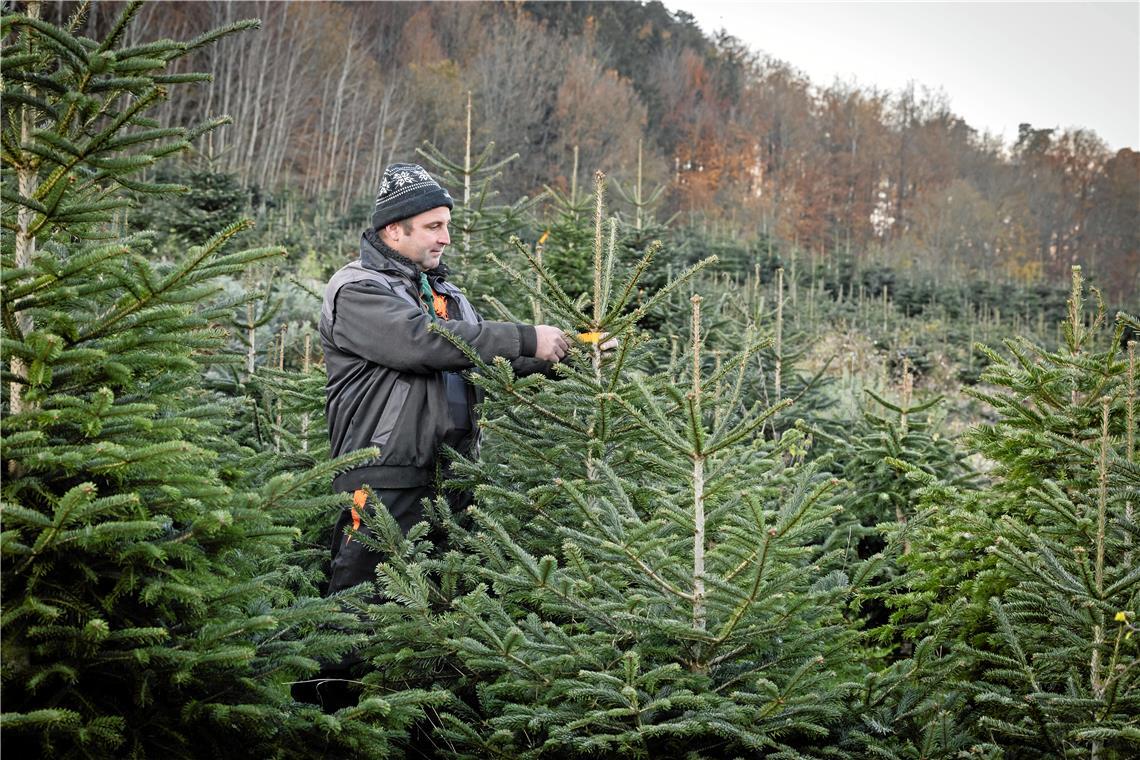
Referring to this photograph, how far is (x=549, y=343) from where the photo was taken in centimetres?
337

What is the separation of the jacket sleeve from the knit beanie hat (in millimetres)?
445

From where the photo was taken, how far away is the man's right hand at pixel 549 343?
3.37 m

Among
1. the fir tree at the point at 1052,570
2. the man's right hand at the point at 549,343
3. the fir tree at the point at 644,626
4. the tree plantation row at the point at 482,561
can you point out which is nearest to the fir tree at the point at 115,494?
the tree plantation row at the point at 482,561

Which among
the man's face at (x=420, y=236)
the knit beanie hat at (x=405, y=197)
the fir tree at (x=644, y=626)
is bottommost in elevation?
the fir tree at (x=644, y=626)

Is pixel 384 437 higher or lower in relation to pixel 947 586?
higher

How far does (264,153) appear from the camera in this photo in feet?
96.9

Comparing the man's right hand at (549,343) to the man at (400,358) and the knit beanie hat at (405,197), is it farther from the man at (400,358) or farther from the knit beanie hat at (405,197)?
the knit beanie hat at (405,197)

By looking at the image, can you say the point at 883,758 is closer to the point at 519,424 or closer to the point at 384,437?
the point at 519,424

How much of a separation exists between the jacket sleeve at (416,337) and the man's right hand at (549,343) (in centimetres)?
3

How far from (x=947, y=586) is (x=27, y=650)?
348cm

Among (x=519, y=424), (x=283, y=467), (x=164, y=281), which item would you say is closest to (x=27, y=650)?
(x=164, y=281)

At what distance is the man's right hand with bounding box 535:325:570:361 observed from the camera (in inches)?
133

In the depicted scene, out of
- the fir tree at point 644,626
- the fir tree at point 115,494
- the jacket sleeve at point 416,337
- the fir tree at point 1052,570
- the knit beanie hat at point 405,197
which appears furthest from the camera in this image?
the knit beanie hat at point 405,197

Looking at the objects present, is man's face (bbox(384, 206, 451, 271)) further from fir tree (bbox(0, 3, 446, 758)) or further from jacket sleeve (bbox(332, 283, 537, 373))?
fir tree (bbox(0, 3, 446, 758))
